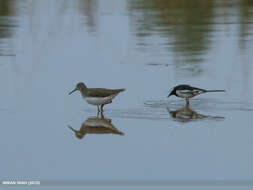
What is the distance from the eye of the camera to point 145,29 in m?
15.2

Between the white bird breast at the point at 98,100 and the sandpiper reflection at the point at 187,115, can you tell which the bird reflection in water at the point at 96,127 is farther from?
the sandpiper reflection at the point at 187,115

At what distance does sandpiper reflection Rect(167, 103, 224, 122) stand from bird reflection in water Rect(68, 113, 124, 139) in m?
0.85

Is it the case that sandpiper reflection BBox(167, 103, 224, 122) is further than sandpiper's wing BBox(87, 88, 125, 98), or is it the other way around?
sandpiper's wing BBox(87, 88, 125, 98)

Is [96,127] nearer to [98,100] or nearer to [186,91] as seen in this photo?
[98,100]

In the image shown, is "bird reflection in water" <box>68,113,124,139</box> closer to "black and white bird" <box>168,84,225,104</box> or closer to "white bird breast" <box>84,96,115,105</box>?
"white bird breast" <box>84,96,115,105</box>

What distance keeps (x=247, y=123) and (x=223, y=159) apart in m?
1.48

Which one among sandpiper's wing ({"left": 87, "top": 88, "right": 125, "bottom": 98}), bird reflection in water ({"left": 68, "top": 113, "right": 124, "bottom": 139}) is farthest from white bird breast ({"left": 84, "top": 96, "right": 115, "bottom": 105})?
bird reflection in water ({"left": 68, "top": 113, "right": 124, "bottom": 139})

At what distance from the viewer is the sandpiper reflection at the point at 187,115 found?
9.23 metres

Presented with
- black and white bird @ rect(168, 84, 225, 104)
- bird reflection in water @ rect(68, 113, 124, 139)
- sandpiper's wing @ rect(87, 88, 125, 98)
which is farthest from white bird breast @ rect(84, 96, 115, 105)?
black and white bird @ rect(168, 84, 225, 104)

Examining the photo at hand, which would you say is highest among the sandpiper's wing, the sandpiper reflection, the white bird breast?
the sandpiper's wing

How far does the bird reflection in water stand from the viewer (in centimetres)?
862

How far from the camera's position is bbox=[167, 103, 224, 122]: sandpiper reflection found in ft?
30.3

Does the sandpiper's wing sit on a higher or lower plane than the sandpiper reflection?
higher

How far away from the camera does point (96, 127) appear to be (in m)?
8.93
